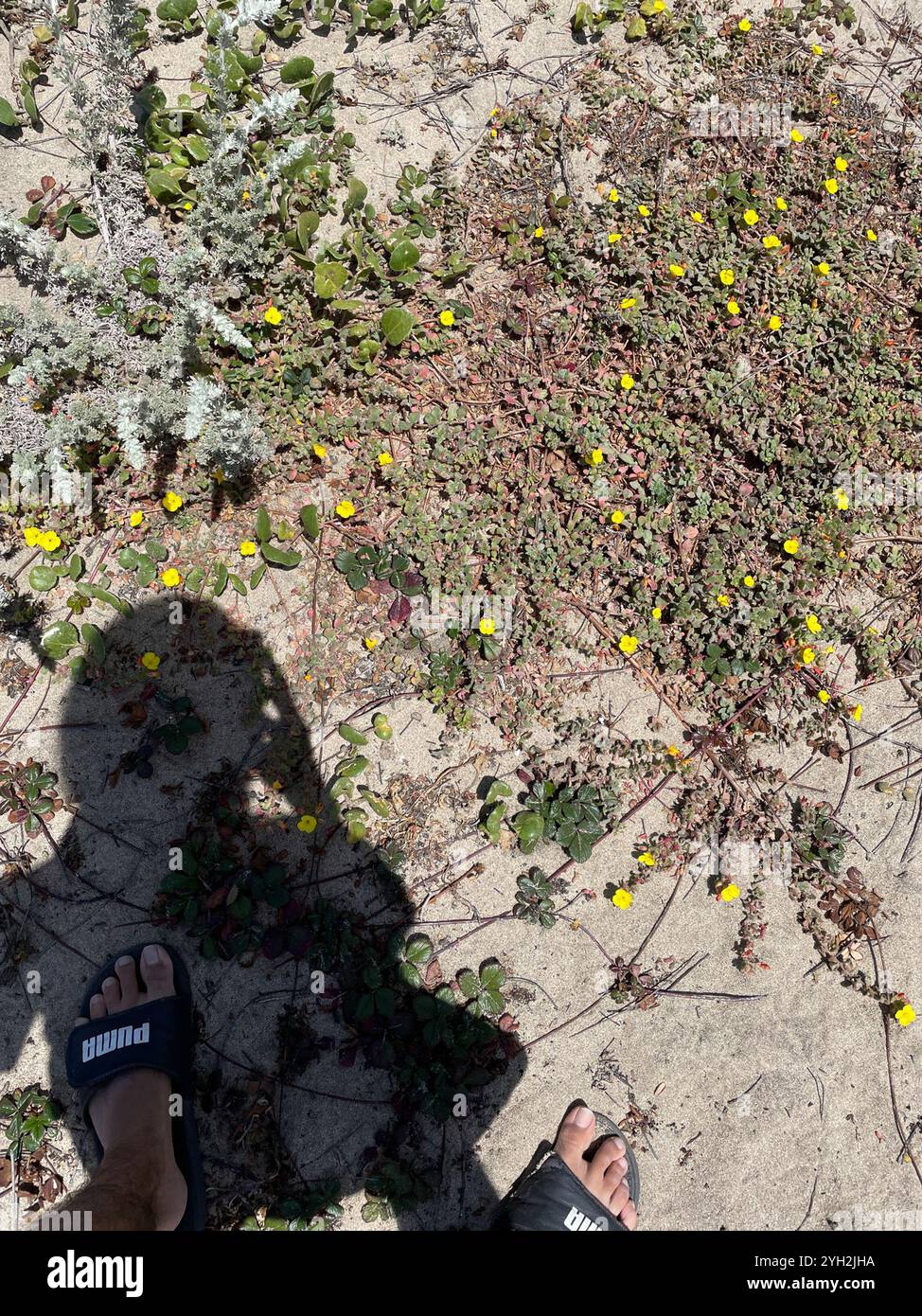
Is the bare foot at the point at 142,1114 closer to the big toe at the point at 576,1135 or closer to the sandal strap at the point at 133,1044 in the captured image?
the sandal strap at the point at 133,1044

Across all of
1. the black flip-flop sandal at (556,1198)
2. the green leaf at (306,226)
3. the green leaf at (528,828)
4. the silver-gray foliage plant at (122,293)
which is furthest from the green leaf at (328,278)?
the black flip-flop sandal at (556,1198)

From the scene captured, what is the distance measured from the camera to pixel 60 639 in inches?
117

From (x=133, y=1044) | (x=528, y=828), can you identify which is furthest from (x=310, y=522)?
(x=133, y=1044)

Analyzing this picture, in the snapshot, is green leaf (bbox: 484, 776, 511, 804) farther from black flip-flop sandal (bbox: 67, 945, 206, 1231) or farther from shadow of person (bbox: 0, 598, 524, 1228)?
black flip-flop sandal (bbox: 67, 945, 206, 1231)

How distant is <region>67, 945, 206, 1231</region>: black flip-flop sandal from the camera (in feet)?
8.61

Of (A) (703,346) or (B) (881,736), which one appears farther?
(A) (703,346)

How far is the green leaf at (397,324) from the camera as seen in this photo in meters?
3.22

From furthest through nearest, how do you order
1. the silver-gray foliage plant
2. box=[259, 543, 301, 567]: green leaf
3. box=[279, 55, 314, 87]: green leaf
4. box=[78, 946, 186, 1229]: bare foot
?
box=[279, 55, 314, 87]: green leaf → box=[259, 543, 301, 567]: green leaf → the silver-gray foliage plant → box=[78, 946, 186, 1229]: bare foot

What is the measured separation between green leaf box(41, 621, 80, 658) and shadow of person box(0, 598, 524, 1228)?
0.14 meters

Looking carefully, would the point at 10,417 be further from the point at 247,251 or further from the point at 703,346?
the point at 703,346

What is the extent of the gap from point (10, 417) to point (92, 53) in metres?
1.52

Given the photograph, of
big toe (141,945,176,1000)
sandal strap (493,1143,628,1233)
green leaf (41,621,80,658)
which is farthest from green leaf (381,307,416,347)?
sandal strap (493,1143,628,1233)

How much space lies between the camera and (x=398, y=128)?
3605 millimetres
